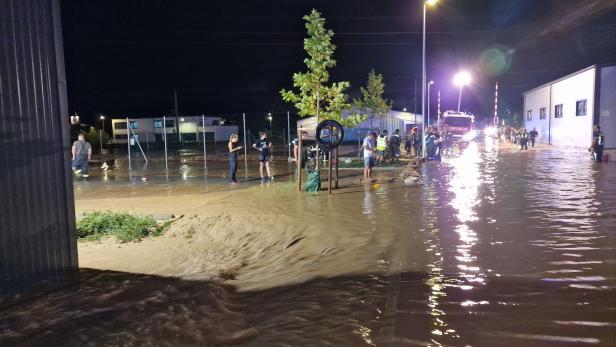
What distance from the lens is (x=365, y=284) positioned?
5707mm

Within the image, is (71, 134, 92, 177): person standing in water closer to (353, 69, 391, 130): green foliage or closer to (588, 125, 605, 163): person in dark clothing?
(588, 125, 605, 163): person in dark clothing

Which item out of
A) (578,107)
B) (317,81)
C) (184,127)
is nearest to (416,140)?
(317,81)

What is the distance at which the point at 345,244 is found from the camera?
7.69 metres

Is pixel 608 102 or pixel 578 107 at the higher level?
pixel 608 102

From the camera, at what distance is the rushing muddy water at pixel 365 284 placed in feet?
14.5

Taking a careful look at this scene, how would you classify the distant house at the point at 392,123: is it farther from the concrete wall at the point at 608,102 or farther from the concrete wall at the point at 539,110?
the concrete wall at the point at 608,102

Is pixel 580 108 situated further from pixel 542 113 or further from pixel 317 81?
pixel 317 81

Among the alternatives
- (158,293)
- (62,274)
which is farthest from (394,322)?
(62,274)

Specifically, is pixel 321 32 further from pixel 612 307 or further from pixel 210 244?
pixel 612 307

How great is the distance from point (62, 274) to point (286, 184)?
9865 mm

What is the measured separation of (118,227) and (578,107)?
106 feet

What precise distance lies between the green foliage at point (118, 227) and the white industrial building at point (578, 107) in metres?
29.2

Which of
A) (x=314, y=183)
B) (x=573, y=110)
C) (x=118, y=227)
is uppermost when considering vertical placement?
(x=573, y=110)

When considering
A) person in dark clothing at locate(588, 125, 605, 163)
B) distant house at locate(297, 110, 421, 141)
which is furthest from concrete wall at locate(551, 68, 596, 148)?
distant house at locate(297, 110, 421, 141)
